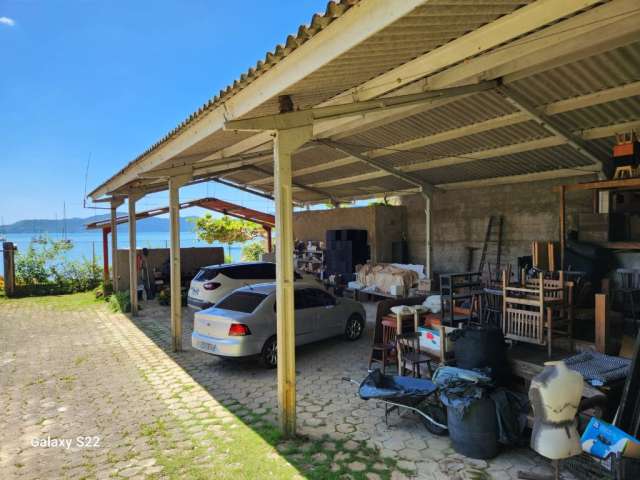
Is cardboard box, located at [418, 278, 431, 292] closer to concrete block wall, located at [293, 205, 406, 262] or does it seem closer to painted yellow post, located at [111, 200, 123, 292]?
concrete block wall, located at [293, 205, 406, 262]

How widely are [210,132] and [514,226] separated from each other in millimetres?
9784

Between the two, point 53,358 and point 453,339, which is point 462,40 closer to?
point 453,339

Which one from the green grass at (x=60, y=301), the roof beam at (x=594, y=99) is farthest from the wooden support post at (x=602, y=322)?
the green grass at (x=60, y=301)

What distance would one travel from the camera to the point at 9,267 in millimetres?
15320

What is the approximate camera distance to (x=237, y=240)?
23.6 metres

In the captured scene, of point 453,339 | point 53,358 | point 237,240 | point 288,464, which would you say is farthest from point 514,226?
point 237,240

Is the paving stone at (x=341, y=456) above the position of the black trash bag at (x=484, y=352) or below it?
below

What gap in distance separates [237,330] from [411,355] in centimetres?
273

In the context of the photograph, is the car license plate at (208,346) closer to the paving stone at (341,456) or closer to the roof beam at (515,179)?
the paving stone at (341,456)

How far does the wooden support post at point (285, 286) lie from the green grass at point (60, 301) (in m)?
11.4

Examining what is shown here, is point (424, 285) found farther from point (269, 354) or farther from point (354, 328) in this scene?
point (269, 354)

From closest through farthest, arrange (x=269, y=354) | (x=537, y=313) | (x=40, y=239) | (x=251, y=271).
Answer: (x=537, y=313)
(x=269, y=354)
(x=251, y=271)
(x=40, y=239)

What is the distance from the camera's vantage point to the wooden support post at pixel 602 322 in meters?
4.70

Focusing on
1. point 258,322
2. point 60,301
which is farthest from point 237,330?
point 60,301
